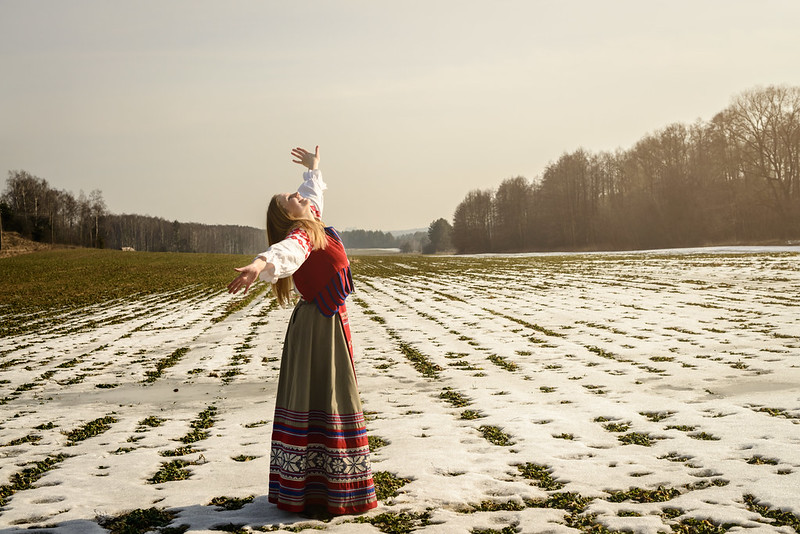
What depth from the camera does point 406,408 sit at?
23.1 ft

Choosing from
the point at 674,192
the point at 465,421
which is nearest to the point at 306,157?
the point at 465,421

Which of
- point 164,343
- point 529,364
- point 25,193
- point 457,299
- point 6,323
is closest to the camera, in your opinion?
point 529,364

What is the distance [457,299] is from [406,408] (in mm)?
13104

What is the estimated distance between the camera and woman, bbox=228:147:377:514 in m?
3.92

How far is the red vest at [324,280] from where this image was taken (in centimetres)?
398

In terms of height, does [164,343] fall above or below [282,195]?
below

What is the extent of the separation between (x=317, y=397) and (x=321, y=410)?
0.09m

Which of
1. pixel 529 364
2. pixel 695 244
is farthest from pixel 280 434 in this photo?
pixel 695 244

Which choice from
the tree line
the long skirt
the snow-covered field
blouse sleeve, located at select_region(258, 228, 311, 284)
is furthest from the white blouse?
the tree line

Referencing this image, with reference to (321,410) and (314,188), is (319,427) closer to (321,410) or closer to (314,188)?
(321,410)

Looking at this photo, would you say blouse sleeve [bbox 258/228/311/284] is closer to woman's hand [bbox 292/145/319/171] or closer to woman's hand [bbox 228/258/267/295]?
woman's hand [bbox 228/258/267/295]

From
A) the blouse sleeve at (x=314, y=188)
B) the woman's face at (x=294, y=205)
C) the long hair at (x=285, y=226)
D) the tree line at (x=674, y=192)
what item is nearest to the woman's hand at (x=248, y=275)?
the long hair at (x=285, y=226)

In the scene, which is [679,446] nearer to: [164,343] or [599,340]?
[599,340]

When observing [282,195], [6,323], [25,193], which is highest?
[25,193]
